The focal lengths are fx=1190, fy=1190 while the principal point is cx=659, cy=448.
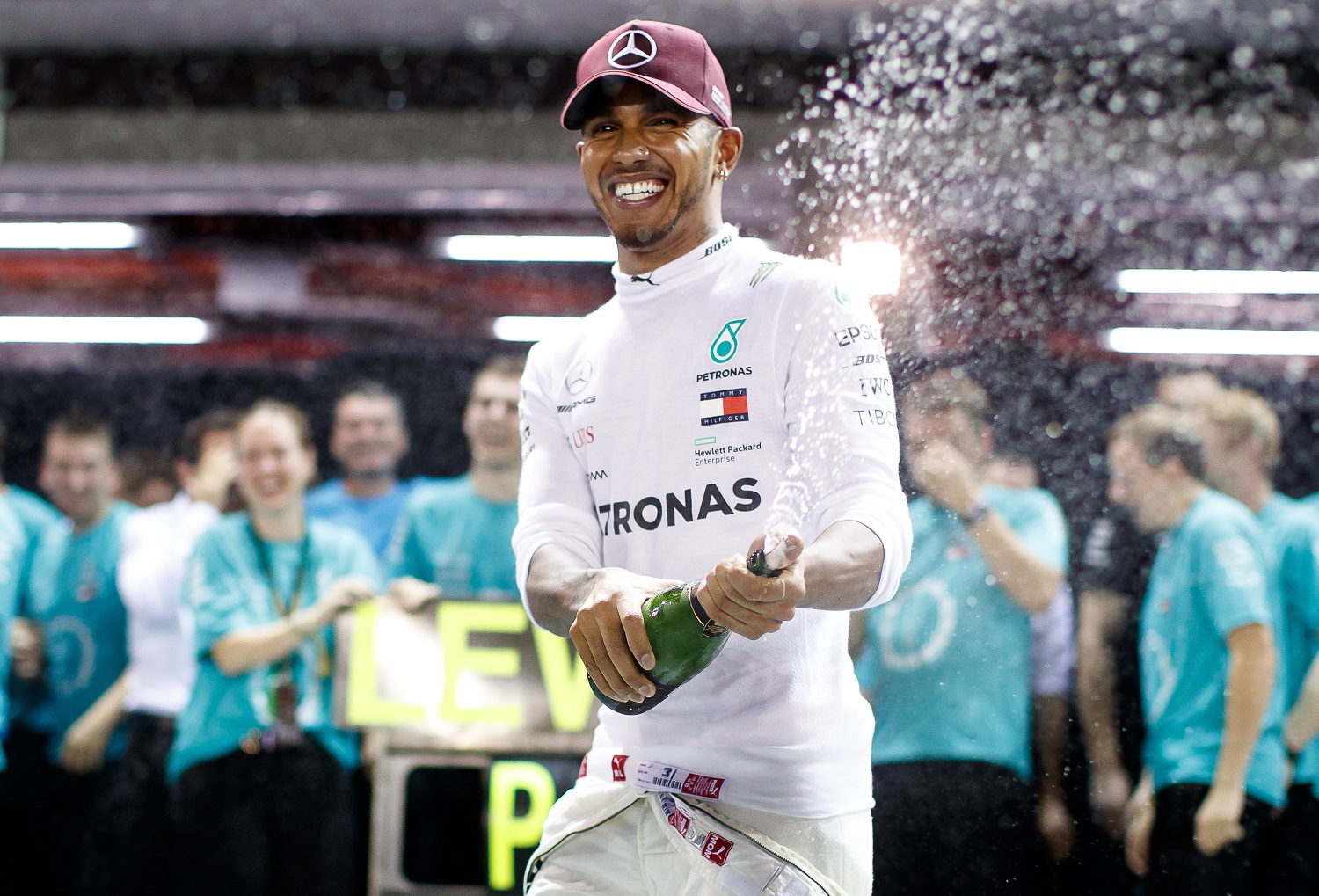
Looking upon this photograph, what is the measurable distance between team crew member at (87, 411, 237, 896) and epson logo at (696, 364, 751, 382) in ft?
6.89

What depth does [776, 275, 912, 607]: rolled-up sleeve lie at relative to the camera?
991 millimetres

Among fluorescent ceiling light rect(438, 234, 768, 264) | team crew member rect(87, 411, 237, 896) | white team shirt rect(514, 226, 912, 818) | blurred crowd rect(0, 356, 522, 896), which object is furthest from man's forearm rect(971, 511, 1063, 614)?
team crew member rect(87, 411, 237, 896)

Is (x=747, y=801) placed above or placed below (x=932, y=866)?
above

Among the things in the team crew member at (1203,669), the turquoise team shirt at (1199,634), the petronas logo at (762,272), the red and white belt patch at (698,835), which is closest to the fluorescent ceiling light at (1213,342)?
the team crew member at (1203,669)

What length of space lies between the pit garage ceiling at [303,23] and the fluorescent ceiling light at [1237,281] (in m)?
1.92

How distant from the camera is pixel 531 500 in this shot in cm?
118

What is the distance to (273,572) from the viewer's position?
9.14ft

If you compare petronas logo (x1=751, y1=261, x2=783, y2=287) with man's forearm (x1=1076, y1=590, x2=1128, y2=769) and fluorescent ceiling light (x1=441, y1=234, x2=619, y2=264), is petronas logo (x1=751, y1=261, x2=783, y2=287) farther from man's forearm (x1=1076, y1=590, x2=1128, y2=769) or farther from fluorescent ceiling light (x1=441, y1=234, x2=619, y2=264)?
fluorescent ceiling light (x1=441, y1=234, x2=619, y2=264)

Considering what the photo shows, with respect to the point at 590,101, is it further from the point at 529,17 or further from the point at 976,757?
the point at 529,17

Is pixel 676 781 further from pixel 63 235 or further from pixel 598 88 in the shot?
pixel 63 235

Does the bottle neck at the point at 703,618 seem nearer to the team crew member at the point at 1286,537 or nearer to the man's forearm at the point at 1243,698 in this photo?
the man's forearm at the point at 1243,698

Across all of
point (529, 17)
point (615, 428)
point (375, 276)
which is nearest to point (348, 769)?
point (375, 276)

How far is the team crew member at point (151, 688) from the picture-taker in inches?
114

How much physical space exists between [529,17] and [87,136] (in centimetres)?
173
